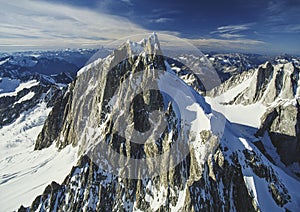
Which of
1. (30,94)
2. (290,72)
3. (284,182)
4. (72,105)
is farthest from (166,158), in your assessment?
(30,94)

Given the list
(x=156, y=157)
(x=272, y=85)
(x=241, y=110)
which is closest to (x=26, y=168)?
(x=156, y=157)

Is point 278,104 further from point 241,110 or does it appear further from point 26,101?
point 26,101

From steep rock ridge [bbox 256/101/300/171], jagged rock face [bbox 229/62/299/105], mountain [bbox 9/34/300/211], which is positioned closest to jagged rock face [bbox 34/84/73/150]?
mountain [bbox 9/34/300/211]

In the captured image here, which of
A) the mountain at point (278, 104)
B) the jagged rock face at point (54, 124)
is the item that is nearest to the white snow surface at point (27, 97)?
the jagged rock face at point (54, 124)

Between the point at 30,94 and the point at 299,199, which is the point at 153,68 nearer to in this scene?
the point at 299,199

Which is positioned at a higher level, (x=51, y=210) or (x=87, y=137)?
(x=87, y=137)

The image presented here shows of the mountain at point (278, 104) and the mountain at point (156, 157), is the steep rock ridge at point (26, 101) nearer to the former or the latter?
the mountain at point (156, 157)
